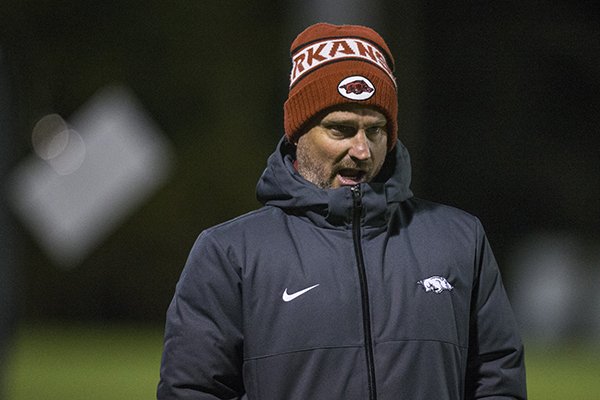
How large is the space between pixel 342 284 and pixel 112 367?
10.1 m

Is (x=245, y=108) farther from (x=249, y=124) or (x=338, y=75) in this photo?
(x=338, y=75)

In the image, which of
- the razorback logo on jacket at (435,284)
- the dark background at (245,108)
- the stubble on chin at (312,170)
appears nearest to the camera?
the razorback logo on jacket at (435,284)

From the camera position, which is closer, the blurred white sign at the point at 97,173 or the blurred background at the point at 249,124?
the blurred white sign at the point at 97,173

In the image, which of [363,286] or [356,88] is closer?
[363,286]

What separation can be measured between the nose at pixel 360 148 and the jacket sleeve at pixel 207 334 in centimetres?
42

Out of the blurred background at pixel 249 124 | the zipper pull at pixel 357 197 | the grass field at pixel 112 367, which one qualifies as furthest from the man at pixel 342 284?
the blurred background at pixel 249 124

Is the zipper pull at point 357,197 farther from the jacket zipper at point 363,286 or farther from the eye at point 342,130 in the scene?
the eye at point 342,130

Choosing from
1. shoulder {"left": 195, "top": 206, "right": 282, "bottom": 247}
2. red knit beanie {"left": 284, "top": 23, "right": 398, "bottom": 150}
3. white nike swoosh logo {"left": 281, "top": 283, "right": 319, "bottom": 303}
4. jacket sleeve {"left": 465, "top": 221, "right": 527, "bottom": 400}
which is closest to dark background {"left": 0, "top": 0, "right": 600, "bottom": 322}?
red knit beanie {"left": 284, "top": 23, "right": 398, "bottom": 150}

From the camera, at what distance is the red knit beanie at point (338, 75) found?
3.79 metres

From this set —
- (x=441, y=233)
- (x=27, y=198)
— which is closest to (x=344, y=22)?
(x=441, y=233)

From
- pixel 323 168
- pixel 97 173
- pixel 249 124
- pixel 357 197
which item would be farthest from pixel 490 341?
pixel 249 124

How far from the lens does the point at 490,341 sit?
3.84m

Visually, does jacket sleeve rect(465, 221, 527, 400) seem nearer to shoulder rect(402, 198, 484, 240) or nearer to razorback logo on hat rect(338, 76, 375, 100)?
shoulder rect(402, 198, 484, 240)

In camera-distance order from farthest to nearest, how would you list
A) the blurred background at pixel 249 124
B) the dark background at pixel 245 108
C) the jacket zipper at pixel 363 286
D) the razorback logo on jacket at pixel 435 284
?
the dark background at pixel 245 108, the blurred background at pixel 249 124, the razorback logo on jacket at pixel 435 284, the jacket zipper at pixel 363 286
